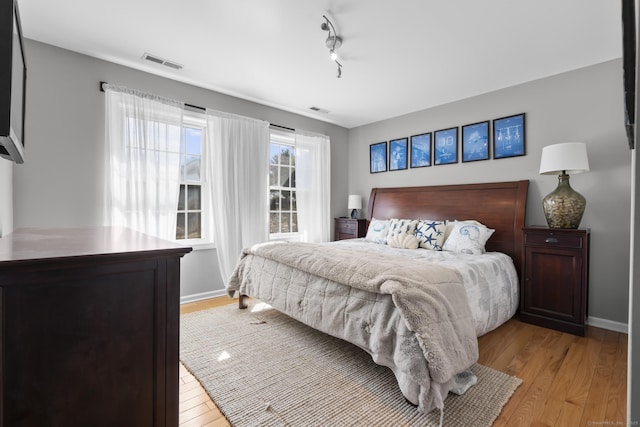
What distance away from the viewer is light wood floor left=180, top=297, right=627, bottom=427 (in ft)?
5.12

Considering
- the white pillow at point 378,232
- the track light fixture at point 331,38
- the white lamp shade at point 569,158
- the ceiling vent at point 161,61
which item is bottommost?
the white pillow at point 378,232

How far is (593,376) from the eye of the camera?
1.94 m

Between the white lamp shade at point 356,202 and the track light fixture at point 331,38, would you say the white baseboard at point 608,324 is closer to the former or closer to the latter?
the white lamp shade at point 356,202

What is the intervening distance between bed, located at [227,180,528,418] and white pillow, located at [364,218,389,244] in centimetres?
41

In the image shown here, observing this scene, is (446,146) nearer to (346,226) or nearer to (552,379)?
(346,226)

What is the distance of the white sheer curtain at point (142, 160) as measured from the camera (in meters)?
2.87

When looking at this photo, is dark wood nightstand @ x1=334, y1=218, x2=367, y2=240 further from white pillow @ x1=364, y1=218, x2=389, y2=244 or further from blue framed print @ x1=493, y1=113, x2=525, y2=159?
blue framed print @ x1=493, y1=113, x2=525, y2=159

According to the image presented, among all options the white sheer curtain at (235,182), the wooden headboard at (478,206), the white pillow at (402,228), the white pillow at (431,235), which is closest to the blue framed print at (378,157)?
the wooden headboard at (478,206)

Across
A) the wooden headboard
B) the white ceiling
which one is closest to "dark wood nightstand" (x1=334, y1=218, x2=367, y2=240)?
the wooden headboard

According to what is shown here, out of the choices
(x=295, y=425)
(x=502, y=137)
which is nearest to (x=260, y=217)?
(x=295, y=425)

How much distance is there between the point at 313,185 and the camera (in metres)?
4.62

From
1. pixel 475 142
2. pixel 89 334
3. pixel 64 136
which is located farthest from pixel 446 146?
pixel 64 136

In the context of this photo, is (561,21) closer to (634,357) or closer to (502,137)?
(502,137)

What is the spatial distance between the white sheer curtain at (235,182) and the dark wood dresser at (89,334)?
8.46ft
